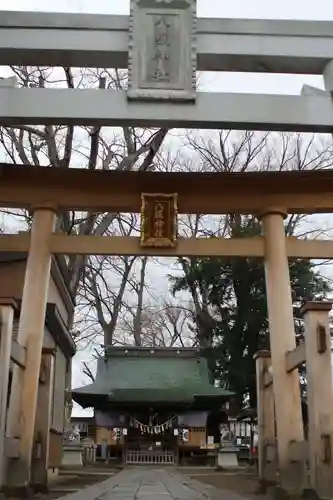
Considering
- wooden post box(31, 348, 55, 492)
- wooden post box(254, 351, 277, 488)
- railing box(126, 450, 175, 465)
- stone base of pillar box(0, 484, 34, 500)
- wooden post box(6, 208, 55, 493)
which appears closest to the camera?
stone base of pillar box(0, 484, 34, 500)

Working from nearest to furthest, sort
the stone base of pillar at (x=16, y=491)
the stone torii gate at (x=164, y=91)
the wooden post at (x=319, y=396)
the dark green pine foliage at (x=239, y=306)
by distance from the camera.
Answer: the wooden post at (x=319, y=396) → the stone torii gate at (x=164, y=91) → the stone base of pillar at (x=16, y=491) → the dark green pine foliage at (x=239, y=306)

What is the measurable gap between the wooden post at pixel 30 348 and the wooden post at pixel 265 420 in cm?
350

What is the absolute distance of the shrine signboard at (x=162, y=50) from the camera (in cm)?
718

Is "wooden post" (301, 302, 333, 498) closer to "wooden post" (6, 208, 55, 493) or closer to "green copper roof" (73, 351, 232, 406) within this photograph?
"wooden post" (6, 208, 55, 493)

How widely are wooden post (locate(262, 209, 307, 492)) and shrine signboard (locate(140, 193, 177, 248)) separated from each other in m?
1.37

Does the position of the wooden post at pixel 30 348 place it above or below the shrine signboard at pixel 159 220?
below

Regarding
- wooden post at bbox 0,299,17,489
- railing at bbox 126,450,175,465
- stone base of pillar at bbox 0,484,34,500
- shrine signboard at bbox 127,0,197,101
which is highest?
shrine signboard at bbox 127,0,197,101

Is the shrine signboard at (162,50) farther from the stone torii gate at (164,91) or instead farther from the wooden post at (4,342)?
the wooden post at (4,342)

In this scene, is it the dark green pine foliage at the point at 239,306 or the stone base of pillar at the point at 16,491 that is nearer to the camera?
the stone base of pillar at the point at 16,491

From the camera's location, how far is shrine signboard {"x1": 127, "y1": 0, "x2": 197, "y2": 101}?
283 inches

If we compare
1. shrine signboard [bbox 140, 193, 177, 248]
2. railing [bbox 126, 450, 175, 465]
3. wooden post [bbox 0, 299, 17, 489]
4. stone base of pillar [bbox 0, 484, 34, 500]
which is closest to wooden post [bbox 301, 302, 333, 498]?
shrine signboard [bbox 140, 193, 177, 248]

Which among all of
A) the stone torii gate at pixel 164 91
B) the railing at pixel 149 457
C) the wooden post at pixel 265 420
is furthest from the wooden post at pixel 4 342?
the railing at pixel 149 457

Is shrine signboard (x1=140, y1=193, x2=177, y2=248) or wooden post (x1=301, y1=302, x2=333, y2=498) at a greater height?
shrine signboard (x1=140, y1=193, x2=177, y2=248)

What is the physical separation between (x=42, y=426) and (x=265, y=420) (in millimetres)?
3401
